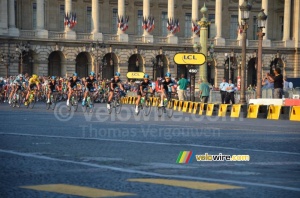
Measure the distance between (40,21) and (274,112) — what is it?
5731 cm

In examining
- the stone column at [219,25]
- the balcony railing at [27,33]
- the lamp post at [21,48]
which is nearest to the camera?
the lamp post at [21,48]

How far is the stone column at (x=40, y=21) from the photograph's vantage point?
3469 inches

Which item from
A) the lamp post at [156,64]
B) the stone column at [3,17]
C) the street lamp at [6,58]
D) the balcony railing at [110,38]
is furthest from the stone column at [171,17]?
the street lamp at [6,58]

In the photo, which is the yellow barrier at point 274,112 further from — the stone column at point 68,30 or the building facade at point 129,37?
the stone column at point 68,30

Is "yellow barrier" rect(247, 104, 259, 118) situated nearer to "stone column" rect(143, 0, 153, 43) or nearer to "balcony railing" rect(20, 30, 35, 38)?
"balcony railing" rect(20, 30, 35, 38)

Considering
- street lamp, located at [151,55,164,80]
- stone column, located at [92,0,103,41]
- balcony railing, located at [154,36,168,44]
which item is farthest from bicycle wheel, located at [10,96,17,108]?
balcony railing, located at [154,36,168,44]

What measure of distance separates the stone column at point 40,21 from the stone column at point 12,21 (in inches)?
99.9

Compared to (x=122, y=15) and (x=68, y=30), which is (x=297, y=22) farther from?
(x=68, y=30)

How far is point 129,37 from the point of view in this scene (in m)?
94.8

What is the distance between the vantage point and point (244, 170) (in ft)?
41.5

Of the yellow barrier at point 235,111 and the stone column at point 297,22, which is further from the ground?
the stone column at point 297,22

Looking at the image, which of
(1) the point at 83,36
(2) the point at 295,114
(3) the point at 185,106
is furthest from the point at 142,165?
(1) the point at 83,36

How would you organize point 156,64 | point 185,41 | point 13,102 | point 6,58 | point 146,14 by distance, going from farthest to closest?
point 185,41, point 156,64, point 146,14, point 6,58, point 13,102

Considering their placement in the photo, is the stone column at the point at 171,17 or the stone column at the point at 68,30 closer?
the stone column at the point at 68,30
